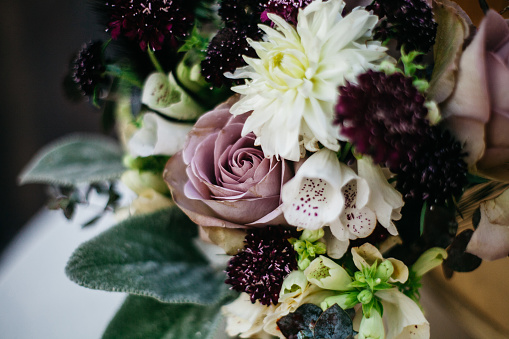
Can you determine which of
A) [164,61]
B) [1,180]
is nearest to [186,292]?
[164,61]

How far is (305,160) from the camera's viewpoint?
0.32 metres

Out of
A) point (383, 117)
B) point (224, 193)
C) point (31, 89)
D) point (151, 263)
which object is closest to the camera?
point (383, 117)

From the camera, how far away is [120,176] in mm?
514

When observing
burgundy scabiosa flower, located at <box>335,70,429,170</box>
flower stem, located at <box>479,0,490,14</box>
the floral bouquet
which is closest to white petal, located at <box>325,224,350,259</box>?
the floral bouquet

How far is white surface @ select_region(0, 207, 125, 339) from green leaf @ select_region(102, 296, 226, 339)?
136mm

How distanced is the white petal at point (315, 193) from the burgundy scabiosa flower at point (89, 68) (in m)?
0.24

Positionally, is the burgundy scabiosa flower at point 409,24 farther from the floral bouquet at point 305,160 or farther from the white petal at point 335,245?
the white petal at point 335,245

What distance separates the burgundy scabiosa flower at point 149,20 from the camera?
0.36 m

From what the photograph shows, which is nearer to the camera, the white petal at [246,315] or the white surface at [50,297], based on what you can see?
the white petal at [246,315]

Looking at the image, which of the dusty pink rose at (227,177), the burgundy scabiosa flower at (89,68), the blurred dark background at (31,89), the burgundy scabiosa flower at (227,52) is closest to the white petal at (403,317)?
the dusty pink rose at (227,177)

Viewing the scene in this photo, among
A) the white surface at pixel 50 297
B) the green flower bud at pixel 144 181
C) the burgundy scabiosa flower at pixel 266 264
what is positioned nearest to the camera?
the burgundy scabiosa flower at pixel 266 264

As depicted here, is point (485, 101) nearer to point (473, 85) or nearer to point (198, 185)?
point (473, 85)

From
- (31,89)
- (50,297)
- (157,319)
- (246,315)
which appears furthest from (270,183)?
(31,89)

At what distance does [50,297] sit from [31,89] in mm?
966
